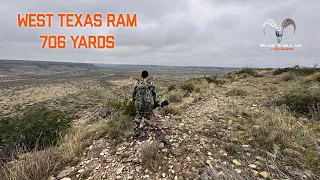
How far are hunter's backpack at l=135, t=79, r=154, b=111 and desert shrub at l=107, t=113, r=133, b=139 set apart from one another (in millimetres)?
860

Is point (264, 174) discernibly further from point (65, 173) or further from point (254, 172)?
point (65, 173)

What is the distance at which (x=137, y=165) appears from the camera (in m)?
3.34

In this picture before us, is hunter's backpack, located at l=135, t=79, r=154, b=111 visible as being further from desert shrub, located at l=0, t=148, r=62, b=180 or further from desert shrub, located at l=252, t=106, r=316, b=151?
desert shrub, located at l=252, t=106, r=316, b=151

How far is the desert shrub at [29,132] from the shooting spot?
4.50m

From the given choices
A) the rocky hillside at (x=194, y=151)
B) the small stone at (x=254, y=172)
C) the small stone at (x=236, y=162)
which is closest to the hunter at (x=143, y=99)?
the rocky hillside at (x=194, y=151)

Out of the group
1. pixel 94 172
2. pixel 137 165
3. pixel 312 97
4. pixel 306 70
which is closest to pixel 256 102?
pixel 312 97

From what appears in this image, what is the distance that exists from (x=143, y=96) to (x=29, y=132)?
3.32 meters

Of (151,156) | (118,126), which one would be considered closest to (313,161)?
(151,156)

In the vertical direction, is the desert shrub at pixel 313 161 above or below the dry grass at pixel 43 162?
above

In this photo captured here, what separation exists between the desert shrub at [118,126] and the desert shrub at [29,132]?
121 centimetres

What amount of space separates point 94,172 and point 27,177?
40.2 inches

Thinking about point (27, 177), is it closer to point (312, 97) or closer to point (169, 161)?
point (169, 161)

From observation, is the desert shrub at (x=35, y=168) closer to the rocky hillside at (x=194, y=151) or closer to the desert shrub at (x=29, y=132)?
the rocky hillside at (x=194, y=151)

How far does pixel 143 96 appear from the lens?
427 centimetres
